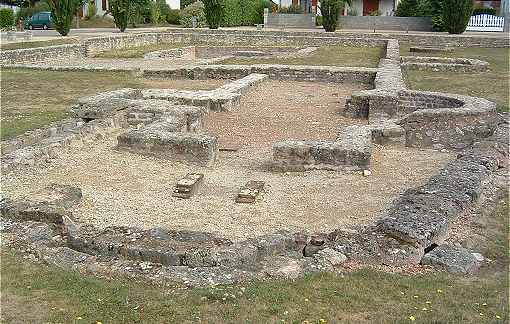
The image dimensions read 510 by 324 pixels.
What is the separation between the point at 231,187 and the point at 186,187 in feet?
2.53

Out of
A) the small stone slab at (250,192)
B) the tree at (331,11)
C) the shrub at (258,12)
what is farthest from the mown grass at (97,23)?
the small stone slab at (250,192)

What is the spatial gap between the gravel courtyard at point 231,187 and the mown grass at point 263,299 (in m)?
1.46

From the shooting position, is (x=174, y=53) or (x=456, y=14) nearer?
(x=174, y=53)

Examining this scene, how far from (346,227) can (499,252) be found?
59.3 inches

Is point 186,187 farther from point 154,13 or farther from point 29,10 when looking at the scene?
point 29,10

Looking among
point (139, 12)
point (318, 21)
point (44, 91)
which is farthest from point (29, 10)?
point (44, 91)

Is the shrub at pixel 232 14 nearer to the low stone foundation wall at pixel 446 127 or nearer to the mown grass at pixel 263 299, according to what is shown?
the low stone foundation wall at pixel 446 127

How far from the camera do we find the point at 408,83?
15.8 meters

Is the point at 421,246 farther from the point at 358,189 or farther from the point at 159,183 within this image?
the point at 159,183

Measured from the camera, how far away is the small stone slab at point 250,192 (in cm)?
695

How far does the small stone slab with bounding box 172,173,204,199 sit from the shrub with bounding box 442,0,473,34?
29033mm

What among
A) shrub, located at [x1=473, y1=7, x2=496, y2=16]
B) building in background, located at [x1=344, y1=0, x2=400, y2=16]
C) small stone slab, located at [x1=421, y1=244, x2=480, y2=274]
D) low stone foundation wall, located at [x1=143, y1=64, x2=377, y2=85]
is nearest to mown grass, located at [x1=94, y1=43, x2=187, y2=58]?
low stone foundation wall, located at [x1=143, y1=64, x2=377, y2=85]

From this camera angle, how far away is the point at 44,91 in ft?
45.4

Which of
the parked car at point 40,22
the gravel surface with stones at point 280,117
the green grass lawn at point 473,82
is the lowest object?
the gravel surface with stones at point 280,117
